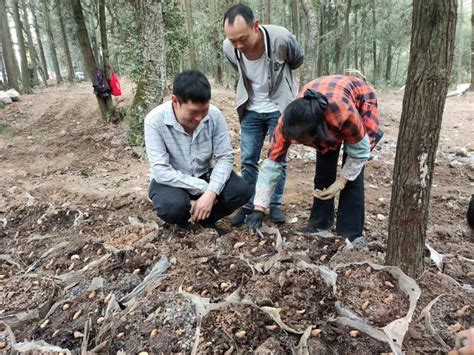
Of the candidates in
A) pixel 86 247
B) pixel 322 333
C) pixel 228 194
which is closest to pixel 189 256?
pixel 228 194

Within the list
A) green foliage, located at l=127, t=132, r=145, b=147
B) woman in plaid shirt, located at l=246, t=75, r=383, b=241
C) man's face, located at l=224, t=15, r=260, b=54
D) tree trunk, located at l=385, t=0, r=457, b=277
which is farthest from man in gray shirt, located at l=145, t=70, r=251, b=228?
green foliage, located at l=127, t=132, r=145, b=147

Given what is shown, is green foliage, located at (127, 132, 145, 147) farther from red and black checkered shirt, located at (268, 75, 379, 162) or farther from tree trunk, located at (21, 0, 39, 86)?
tree trunk, located at (21, 0, 39, 86)

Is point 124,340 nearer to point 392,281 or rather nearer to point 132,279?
point 132,279

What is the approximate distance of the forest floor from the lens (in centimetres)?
154

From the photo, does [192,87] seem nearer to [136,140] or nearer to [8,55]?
[136,140]

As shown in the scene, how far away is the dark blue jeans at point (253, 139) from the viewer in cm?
271

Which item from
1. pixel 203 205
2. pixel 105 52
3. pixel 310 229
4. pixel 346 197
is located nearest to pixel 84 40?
pixel 105 52

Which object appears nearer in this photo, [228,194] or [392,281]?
[392,281]

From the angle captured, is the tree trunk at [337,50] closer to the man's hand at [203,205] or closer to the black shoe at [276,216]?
the black shoe at [276,216]

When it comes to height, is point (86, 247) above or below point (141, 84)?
below

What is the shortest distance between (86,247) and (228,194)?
3.19 feet

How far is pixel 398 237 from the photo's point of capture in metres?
1.64

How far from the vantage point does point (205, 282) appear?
1.89 meters

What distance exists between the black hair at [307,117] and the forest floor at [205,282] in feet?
2.19
